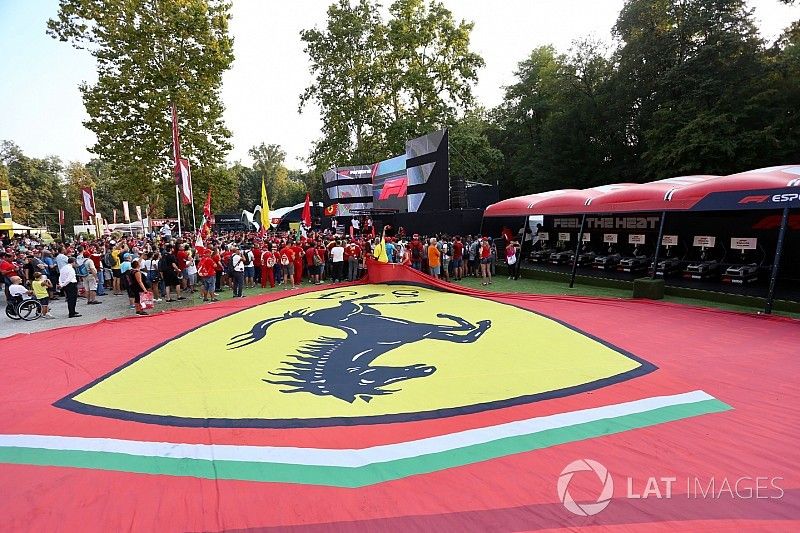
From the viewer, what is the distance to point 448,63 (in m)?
35.8

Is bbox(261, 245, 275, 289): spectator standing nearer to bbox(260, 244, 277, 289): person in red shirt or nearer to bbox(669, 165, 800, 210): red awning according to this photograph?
bbox(260, 244, 277, 289): person in red shirt

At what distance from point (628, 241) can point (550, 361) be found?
40.3ft

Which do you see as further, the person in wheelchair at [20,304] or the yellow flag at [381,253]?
the yellow flag at [381,253]

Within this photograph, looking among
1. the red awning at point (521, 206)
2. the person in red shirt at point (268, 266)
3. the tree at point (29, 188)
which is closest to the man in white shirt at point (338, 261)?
the person in red shirt at point (268, 266)

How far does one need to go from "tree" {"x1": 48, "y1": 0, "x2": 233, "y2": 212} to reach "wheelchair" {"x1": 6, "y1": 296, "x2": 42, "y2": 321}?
12403 millimetres

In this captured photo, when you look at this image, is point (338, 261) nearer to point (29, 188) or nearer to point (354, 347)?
point (354, 347)

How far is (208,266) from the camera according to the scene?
548 inches

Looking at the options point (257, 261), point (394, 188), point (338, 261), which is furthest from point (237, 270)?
point (394, 188)

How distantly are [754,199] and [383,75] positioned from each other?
30.1m

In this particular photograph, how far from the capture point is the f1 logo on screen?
31.0 m

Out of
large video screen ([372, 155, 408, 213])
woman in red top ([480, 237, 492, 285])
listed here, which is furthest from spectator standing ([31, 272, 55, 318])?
large video screen ([372, 155, 408, 213])

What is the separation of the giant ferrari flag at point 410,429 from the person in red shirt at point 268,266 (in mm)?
7189

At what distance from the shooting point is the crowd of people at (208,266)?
13984 millimetres

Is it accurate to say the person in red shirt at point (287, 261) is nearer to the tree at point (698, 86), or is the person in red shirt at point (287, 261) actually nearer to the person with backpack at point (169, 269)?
the person with backpack at point (169, 269)
